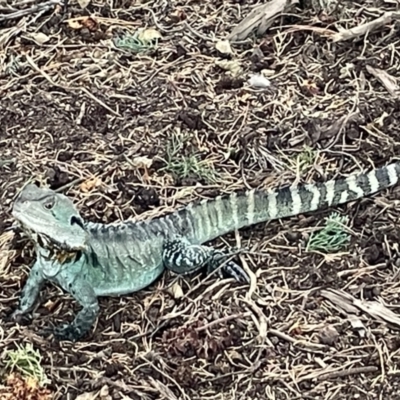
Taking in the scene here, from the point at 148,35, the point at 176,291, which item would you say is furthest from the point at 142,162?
the point at 148,35

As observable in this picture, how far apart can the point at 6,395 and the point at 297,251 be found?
1459 mm

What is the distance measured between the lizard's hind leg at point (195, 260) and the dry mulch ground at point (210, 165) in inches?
2.4

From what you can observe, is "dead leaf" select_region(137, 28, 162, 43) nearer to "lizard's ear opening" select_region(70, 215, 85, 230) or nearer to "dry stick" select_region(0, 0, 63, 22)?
"dry stick" select_region(0, 0, 63, 22)

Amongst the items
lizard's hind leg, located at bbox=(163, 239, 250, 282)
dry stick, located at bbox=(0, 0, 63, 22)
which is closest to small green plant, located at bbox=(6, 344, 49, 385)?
lizard's hind leg, located at bbox=(163, 239, 250, 282)

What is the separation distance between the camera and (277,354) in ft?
14.5

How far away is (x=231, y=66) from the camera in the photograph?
251 inches

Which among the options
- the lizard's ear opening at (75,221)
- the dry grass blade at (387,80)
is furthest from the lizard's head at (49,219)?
the dry grass blade at (387,80)

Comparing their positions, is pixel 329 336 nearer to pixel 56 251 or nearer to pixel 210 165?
pixel 56 251

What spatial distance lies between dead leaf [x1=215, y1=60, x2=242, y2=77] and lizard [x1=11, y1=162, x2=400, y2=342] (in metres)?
1.25

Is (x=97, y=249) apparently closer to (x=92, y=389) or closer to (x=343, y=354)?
(x=92, y=389)

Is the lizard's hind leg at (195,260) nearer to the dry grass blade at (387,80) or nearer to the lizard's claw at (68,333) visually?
the lizard's claw at (68,333)

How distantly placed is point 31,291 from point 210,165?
127 cm

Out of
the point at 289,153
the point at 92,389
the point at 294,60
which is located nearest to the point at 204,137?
the point at 289,153

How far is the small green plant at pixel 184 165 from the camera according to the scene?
5.48 m
